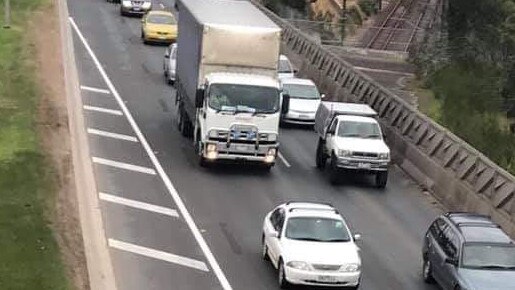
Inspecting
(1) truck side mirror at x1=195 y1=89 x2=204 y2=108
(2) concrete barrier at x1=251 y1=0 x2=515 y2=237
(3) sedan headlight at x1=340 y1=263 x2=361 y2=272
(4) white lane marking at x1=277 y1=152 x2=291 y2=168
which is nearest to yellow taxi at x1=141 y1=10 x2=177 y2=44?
(2) concrete barrier at x1=251 y1=0 x2=515 y2=237

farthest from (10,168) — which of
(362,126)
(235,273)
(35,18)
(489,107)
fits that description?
(35,18)

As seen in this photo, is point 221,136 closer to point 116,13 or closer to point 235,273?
point 235,273

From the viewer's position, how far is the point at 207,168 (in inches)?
1219

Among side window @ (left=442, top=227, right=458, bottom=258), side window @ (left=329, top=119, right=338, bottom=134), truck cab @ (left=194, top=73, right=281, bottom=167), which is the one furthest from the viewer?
side window @ (left=329, top=119, right=338, bottom=134)

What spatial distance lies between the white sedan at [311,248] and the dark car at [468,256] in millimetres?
1617

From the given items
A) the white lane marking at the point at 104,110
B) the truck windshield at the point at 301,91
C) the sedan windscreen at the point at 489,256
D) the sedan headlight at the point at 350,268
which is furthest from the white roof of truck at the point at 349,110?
the sedan headlight at the point at 350,268

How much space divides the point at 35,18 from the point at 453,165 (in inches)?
1171

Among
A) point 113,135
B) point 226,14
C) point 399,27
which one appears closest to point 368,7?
point 399,27

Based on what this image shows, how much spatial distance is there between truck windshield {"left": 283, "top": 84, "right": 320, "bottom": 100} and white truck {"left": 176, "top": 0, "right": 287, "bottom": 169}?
6.54 meters

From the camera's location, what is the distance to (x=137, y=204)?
26562 mm

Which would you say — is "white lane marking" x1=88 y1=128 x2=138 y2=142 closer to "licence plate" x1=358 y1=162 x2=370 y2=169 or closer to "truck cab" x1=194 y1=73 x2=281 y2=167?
"truck cab" x1=194 y1=73 x2=281 y2=167

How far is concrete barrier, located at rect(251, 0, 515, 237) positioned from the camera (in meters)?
27.1

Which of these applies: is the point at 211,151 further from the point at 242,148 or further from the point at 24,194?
the point at 24,194

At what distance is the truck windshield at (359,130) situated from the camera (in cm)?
3127
